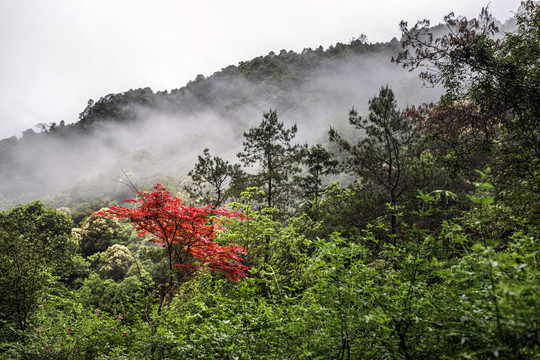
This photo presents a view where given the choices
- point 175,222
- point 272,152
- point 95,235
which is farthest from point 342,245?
point 95,235

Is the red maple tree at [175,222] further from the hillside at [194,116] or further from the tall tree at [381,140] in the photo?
the hillside at [194,116]

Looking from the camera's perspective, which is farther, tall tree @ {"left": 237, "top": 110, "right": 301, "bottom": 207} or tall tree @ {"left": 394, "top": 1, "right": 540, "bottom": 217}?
tall tree @ {"left": 237, "top": 110, "right": 301, "bottom": 207}

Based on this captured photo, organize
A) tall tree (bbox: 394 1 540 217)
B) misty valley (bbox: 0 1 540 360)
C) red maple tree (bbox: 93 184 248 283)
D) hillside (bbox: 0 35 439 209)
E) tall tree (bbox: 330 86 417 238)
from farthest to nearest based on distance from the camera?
1. hillside (bbox: 0 35 439 209)
2. tall tree (bbox: 330 86 417 238)
3. red maple tree (bbox: 93 184 248 283)
4. tall tree (bbox: 394 1 540 217)
5. misty valley (bbox: 0 1 540 360)

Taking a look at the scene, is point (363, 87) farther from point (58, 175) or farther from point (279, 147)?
point (58, 175)

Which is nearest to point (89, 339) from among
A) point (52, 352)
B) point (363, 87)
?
point (52, 352)

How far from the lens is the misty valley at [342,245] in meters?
1.54

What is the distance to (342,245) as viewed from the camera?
860 cm

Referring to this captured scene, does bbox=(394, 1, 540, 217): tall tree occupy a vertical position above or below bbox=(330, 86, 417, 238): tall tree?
below

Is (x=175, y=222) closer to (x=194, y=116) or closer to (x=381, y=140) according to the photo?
(x=381, y=140)

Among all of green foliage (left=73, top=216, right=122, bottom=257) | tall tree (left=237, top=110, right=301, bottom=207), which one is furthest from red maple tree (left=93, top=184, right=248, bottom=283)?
green foliage (left=73, top=216, right=122, bottom=257)

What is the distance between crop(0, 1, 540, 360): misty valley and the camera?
1.54m

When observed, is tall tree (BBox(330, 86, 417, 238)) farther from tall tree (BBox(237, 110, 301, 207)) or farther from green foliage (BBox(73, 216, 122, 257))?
green foliage (BBox(73, 216, 122, 257))

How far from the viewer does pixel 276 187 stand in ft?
Result: 39.3

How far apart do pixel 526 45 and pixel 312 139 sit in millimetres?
58580
